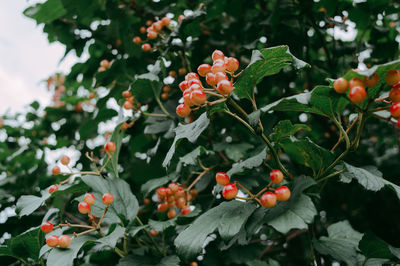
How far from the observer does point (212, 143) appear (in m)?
1.86

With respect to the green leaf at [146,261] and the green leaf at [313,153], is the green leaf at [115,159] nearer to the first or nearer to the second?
the green leaf at [146,261]

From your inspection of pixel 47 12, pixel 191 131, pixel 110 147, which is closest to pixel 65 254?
pixel 110 147

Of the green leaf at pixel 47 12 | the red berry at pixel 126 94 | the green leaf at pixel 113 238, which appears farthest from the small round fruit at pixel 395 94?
the green leaf at pixel 47 12

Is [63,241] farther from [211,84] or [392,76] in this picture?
[392,76]

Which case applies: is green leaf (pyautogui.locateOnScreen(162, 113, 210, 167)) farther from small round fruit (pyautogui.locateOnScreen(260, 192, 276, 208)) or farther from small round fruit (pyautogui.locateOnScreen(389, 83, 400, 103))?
small round fruit (pyautogui.locateOnScreen(389, 83, 400, 103))

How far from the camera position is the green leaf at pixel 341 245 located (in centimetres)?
134

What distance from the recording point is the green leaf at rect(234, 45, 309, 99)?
96 centimetres

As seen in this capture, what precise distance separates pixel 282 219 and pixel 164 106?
1.02 metres

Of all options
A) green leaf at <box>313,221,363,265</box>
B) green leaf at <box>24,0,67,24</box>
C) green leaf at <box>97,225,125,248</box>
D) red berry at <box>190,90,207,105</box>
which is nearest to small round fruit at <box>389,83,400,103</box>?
red berry at <box>190,90,207,105</box>

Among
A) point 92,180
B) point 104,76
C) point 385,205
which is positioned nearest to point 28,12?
point 104,76

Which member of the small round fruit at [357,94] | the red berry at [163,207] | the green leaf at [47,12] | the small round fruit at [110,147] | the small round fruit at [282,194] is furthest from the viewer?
the green leaf at [47,12]

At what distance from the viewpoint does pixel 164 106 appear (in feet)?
6.00

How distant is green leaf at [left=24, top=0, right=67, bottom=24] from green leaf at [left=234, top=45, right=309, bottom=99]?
166 centimetres

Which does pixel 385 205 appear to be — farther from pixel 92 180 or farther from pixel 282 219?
pixel 92 180
